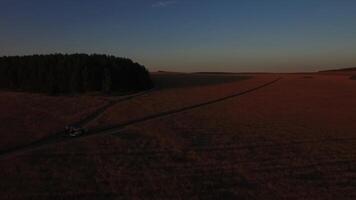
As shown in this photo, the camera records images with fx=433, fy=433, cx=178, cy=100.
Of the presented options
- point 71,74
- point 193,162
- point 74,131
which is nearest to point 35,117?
point 74,131

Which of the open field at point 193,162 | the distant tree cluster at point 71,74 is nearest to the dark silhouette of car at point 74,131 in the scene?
the open field at point 193,162

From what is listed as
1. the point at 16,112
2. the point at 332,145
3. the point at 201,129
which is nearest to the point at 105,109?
the point at 16,112

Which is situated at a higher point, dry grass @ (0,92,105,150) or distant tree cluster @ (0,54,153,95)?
distant tree cluster @ (0,54,153,95)

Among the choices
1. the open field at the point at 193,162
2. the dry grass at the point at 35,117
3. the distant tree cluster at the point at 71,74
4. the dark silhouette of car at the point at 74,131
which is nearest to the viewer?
the open field at the point at 193,162

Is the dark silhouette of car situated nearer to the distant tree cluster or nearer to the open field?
the open field

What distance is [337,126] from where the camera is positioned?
93.7 feet

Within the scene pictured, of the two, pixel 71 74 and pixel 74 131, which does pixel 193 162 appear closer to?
pixel 74 131

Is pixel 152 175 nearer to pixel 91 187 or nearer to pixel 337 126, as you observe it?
pixel 91 187

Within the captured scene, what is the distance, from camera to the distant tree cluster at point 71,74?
198 ft

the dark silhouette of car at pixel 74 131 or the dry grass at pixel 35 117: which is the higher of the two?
the dark silhouette of car at pixel 74 131

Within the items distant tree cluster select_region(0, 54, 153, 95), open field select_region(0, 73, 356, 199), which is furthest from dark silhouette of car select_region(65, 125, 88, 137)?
distant tree cluster select_region(0, 54, 153, 95)

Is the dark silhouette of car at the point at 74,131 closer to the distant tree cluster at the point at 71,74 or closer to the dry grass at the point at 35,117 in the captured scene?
the dry grass at the point at 35,117

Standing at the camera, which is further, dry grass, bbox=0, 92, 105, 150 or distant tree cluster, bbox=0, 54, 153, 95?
distant tree cluster, bbox=0, 54, 153, 95

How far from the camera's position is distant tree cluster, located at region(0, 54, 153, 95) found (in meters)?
60.4
